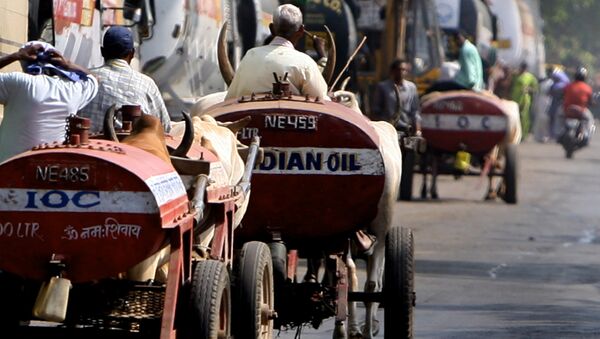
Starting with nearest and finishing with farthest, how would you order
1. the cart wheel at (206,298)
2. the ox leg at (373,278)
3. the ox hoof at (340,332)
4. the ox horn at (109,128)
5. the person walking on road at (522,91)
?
1. the cart wheel at (206,298)
2. the ox horn at (109,128)
3. the ox hoof at (340,332)
4. the ox leg at (373,278)
5. the person walking on road at (522,91)

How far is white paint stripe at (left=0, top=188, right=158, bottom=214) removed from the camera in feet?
20.4

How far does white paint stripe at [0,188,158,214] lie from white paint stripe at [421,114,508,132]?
47.6 ft

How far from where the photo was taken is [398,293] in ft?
28.9

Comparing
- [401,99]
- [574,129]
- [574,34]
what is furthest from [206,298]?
[574,34]

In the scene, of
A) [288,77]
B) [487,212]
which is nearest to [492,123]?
[487,212]

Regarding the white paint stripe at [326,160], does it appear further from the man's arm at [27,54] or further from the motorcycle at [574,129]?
the motorcycle at [574,129]

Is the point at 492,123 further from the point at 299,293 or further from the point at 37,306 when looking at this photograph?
the point at 37,306

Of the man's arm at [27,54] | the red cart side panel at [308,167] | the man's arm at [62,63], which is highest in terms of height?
the man's arm at [27,54]

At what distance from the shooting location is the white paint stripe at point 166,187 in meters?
6.30

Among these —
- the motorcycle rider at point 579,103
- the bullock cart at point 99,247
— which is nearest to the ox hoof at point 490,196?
the motorcycle rider at point 579,103

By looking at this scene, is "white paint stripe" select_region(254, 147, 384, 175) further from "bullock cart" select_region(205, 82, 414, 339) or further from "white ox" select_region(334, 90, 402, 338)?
"white ox" select_region(334, 90, 402, 338)

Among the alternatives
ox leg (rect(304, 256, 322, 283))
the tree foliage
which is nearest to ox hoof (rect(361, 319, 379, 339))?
ox leg (rect(304, 256, 322, 283))

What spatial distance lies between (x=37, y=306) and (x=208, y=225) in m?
→ 1.32

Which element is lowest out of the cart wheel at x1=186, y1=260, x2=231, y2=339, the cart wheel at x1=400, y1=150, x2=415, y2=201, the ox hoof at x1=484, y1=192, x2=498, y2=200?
the ox hoof at x1=484, y1=192, x2=498, y2=200
